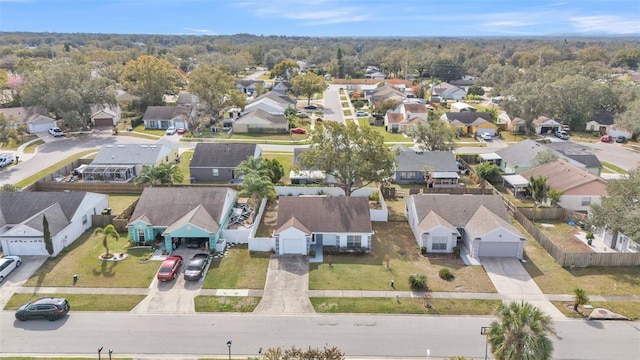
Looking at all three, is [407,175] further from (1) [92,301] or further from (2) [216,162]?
(1) [92,301]

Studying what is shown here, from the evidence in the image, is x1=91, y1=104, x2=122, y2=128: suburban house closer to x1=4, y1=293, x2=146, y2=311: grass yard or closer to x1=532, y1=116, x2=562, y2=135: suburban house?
x1=4, y1=293, x2=146, y2=311: grass yard

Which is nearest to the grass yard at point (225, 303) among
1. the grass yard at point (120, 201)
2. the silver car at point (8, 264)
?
the silver car at point (8, 264)

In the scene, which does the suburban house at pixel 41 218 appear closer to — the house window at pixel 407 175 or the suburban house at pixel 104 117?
the house window at pixel 407 175

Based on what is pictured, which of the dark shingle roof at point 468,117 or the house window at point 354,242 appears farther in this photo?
the dark shingle roof at point 468,117

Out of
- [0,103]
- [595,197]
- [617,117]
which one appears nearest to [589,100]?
[617,117]

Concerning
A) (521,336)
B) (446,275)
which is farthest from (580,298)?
(521,336)

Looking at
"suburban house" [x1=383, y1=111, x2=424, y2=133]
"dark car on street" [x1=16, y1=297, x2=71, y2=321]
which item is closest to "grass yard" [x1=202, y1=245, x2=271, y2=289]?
"dark car on street" [x1=16, y1=297, x2=71, y2=321]
